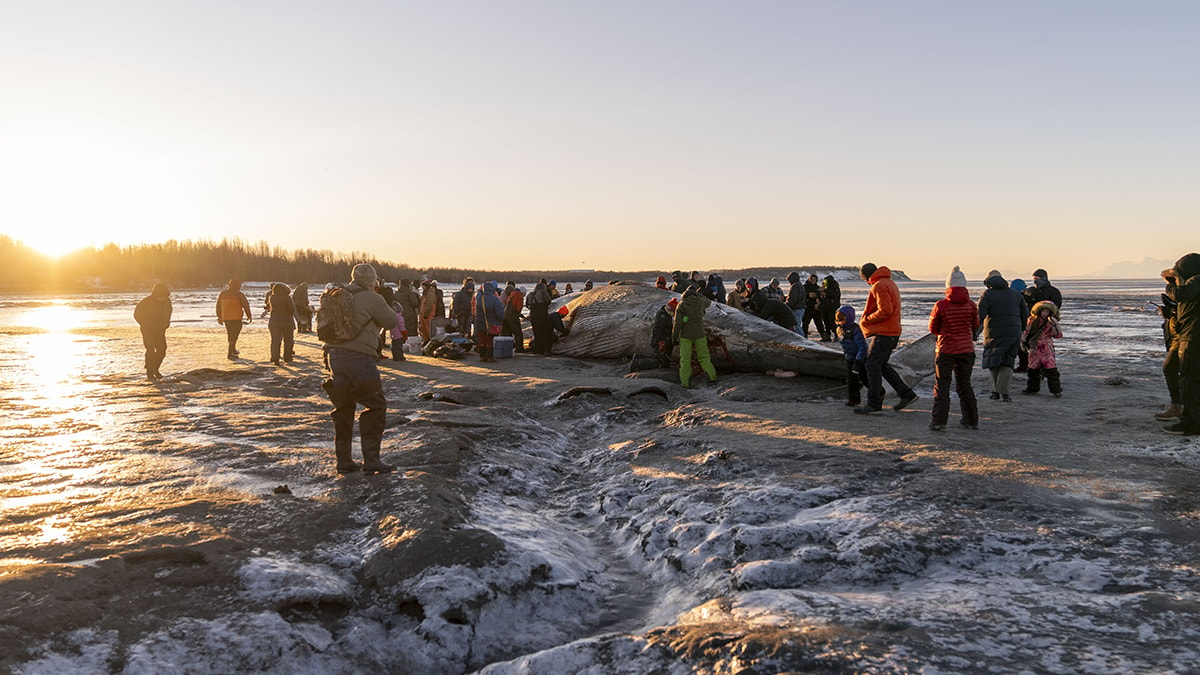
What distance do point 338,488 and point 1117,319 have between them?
26.6 meters

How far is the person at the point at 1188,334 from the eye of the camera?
6.48m

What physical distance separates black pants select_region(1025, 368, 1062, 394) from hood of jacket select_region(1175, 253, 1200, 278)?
2.50 metres

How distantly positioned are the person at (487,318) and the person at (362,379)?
7983 mm

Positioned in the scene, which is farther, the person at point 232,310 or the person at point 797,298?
the person at point 797,298

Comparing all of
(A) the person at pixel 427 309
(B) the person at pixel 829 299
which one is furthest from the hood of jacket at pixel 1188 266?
(A) the person at pixel 427 309

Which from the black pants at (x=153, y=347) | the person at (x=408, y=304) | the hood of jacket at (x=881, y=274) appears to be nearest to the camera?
the hood of jacket at (x=881, y=274)

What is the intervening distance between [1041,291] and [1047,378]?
1.61 metres

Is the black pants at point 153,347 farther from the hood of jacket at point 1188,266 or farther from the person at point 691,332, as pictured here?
the hood of jacket at point 1188,266

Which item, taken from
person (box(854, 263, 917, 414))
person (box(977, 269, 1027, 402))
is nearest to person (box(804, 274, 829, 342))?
person (box(977, 269, 1027, 402))

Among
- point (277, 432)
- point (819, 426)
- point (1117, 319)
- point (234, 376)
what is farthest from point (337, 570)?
point (1117, 319)

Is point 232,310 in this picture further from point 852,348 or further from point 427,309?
point 852,348

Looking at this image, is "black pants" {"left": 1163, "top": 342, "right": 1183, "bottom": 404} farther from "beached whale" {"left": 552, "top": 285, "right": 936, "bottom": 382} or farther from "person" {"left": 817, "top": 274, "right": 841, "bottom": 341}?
"person" {"left": 817, "top": 274, "right": 841, "bottom": 341}

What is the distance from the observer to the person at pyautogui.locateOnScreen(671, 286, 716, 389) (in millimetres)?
10148

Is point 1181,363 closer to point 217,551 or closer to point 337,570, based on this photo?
point 337,570
